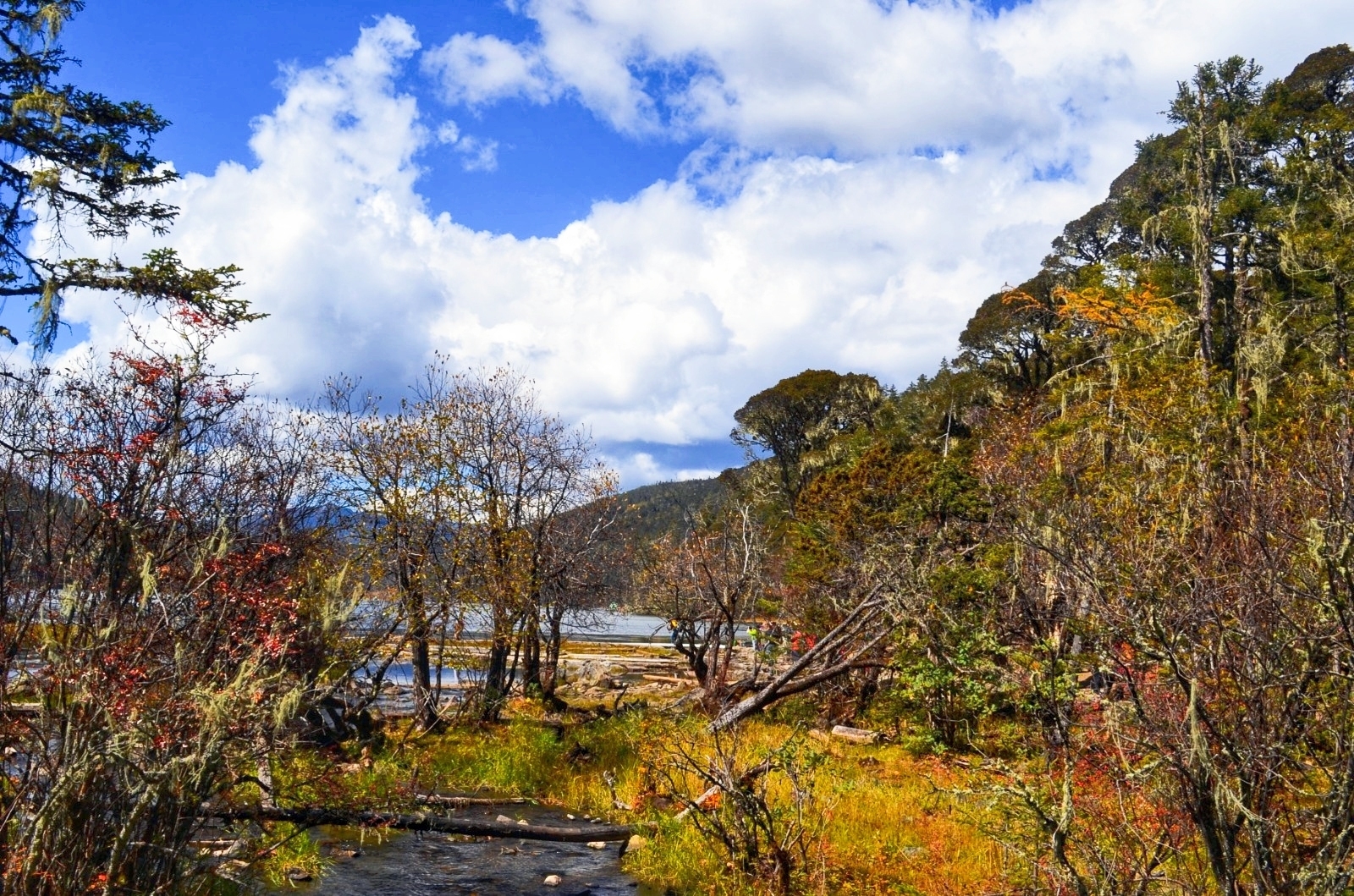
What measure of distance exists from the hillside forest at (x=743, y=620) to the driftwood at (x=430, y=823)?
12 centimetres

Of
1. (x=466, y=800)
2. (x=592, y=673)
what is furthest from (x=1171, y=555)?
(x=592, y=673)

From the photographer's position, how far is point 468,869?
11281mm

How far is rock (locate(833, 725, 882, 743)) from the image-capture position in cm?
1733

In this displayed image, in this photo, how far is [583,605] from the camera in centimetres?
2102

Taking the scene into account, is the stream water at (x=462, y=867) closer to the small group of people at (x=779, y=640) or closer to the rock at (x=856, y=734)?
the small group of people at (x=779, y=640)

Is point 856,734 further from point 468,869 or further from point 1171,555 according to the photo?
point 1171,555

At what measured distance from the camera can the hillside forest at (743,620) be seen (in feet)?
19.8

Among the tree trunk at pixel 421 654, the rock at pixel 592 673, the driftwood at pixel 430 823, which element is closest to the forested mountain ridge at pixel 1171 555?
the driftwood at pixel 430 823

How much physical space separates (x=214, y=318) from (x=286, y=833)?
844cm

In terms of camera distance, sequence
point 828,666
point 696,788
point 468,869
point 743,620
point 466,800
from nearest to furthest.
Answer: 1. point 468,869
2. point 696,788
3. point 466,800
4. point 828,666
5. point 743,620

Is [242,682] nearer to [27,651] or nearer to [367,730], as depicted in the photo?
[27,651]

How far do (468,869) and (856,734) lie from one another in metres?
8.85

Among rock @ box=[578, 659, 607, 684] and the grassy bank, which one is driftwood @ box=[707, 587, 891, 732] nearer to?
the grassy bank

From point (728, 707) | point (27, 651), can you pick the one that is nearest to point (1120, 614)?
point (27, 651)
